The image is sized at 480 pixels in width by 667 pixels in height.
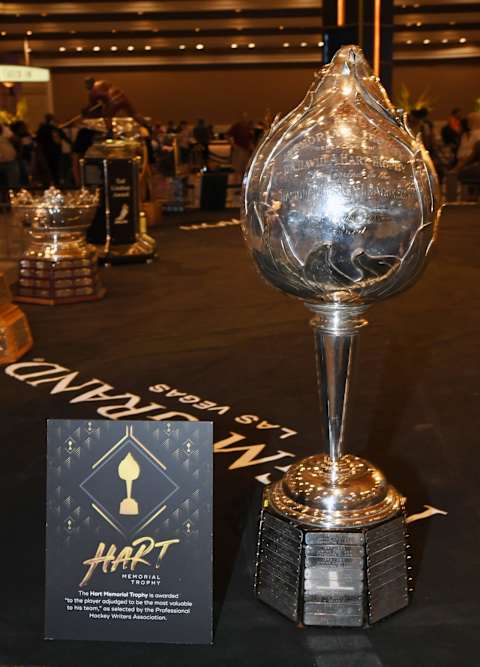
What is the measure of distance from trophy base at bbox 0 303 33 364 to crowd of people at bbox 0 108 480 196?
5903 millimetres

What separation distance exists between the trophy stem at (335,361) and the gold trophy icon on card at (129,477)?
17.7 inches

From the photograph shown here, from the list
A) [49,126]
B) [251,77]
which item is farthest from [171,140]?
[251,77]

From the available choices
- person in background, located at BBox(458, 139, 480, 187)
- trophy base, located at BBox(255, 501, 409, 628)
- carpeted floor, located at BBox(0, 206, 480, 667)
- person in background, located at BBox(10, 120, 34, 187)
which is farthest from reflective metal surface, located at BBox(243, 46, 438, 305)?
person in background, located at BBox(10, 120, 34, 187)

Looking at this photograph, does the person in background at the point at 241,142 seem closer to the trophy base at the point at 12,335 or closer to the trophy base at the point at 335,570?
the trophy base at the point at 12,335

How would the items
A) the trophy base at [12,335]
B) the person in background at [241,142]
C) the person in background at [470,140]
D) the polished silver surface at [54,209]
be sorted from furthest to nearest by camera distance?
the person in background at [241,142] → the person in background at [470,140] → the polished silver surface at [54,209] → the trophy base at [12,335]

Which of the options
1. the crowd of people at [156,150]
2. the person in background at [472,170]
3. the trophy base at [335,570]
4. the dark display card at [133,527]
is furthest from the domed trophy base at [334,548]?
the person in background at [472,170]

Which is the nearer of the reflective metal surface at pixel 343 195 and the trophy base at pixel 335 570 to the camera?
the reflective metal surface at pixel 343 195

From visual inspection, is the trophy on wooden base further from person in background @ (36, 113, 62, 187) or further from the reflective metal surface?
person in background @ (36, 113, 62, 187)

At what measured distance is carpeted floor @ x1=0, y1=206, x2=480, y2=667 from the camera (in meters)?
1.81

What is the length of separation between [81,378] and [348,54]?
2333mm

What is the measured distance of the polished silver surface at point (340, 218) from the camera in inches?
66.1

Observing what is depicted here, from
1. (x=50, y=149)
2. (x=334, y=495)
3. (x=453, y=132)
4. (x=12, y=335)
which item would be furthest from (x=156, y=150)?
(x=334, y=495)

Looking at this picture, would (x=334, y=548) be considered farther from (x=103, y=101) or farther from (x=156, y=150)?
(x=156, y=150)

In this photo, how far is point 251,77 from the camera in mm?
26375
